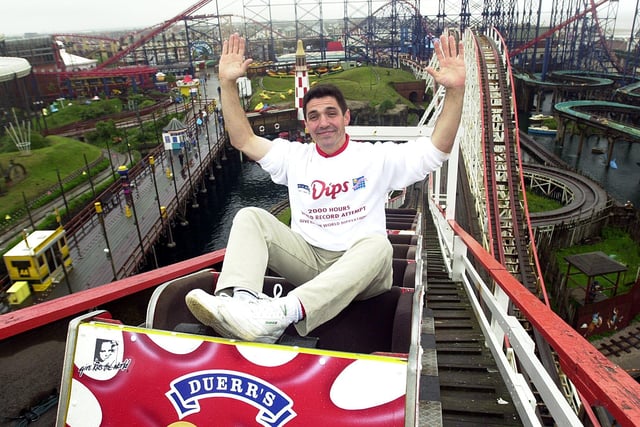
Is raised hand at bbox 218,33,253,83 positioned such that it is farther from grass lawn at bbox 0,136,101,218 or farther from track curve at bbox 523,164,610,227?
grass lawn at bbox 0,136,101,218

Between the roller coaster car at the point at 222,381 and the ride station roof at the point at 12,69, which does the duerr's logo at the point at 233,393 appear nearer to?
the roller coaster car at the point at 222,381

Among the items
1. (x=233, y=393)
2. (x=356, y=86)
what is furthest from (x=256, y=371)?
(x=356, y=86)

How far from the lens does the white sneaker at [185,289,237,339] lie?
1.69 meters

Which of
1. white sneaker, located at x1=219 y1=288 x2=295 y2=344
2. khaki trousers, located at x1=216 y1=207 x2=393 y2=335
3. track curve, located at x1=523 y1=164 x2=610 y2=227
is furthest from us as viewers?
track curve, located at x1=523 y1=164 x2=610 y2=227

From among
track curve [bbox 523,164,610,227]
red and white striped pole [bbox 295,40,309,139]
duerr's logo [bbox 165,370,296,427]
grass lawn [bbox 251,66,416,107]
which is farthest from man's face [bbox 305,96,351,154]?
grass lawn [bbox 251,66,416,107]

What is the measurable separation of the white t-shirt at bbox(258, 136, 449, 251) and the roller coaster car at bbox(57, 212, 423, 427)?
710mm

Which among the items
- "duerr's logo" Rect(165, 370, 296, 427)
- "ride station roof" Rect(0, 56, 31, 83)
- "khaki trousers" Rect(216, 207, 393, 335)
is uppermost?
"ride station roof" Rect(0, 56, 31, 83)

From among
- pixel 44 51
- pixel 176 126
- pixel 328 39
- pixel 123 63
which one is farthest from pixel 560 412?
pixel 328 39

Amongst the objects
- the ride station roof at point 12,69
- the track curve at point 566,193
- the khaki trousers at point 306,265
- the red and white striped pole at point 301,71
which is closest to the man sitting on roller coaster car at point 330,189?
the khaki trousers at point 306,265

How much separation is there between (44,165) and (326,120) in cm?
2657

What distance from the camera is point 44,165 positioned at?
24.1 meters

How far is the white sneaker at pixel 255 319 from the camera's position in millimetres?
1655

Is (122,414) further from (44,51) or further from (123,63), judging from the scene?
(123,63)

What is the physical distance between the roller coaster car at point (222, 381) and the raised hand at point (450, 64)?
4.46 ft
